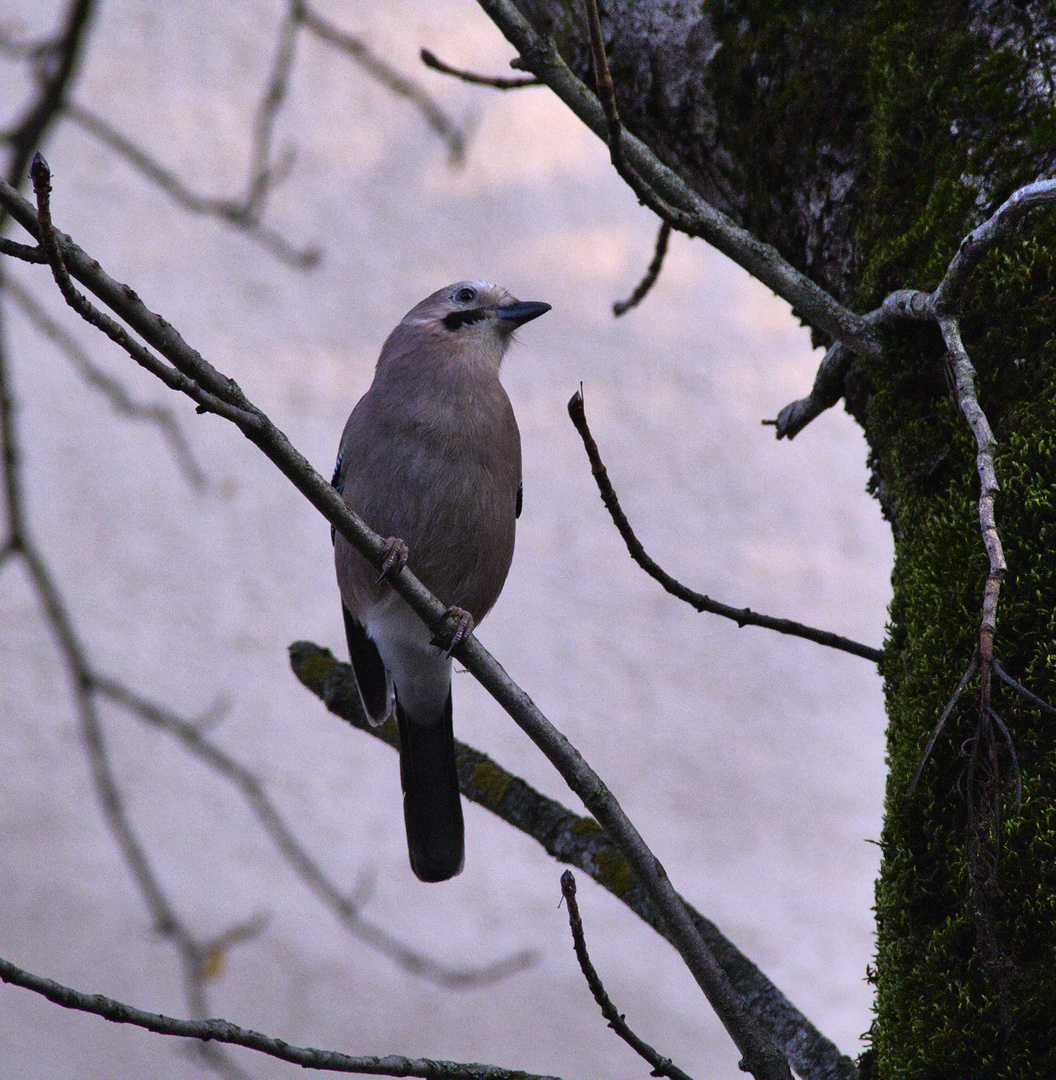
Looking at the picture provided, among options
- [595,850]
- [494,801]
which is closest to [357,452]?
[494,801]

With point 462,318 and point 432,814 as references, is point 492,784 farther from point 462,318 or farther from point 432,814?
point 462,318

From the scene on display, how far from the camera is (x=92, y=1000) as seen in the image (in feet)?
2.77

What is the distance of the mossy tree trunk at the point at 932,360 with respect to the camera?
3.03 ft

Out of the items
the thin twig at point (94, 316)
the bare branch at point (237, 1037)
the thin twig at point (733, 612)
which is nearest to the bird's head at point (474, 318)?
the thin twig at point (733, 612)

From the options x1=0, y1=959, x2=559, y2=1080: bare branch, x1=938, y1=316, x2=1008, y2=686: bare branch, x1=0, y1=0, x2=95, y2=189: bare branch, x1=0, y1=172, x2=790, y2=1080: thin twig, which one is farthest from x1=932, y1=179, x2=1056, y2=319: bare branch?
x1=0, y1=0, x2=95, y2=189: bare branch

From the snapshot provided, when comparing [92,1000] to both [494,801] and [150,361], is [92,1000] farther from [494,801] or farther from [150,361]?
[494,801]

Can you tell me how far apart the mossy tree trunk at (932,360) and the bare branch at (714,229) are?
5cm

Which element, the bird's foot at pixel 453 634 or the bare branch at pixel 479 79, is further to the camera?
the bare branch at pixel 479 79

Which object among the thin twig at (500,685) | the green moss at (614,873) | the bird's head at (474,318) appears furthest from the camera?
the bird's head at (474,318)

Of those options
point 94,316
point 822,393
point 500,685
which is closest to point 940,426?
point 822,393

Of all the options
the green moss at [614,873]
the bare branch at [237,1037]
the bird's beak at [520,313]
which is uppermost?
the bird's beak at [520,313]

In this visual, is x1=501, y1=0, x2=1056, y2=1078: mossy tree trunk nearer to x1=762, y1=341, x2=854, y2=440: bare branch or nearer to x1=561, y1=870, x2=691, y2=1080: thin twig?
x1=762, y1=341, x2=854, y2=440: bare branch

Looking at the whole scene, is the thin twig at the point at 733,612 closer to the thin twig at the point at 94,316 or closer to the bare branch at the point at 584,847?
the bare branch at the point at 584,847

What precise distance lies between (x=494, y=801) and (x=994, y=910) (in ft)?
1.81
